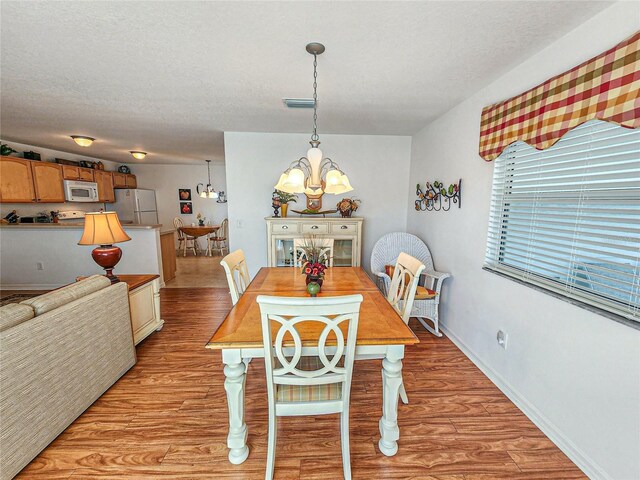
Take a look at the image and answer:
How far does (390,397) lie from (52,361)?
1.90 metres

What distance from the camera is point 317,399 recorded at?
1287mm

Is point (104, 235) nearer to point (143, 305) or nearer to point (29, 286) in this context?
point (143, 305)

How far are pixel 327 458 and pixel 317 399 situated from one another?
0.43 metres

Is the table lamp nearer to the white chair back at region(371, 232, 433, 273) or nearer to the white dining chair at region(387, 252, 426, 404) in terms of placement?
the white dining chair at region(387, 252, 426, 404)

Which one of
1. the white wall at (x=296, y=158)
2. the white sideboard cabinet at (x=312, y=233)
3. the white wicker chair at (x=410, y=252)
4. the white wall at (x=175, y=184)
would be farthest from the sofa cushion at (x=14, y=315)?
the white wall at (x=175, y=184)

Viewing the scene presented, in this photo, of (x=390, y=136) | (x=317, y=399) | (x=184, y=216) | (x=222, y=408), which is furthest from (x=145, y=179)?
(x=317, y=399)

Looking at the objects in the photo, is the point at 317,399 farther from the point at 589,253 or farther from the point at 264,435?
the point at 589,253

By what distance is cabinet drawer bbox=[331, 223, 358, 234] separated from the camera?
3553mm

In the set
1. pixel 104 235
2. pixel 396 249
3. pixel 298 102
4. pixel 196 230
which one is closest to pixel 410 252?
pixel 396 249

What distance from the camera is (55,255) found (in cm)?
397

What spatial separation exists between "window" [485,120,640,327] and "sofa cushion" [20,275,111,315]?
2.99m

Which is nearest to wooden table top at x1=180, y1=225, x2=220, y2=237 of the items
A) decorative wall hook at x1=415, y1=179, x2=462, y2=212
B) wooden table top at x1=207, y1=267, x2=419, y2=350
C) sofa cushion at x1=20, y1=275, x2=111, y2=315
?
sofa cushion at x1=20, y1=275, x2=111, y2=315

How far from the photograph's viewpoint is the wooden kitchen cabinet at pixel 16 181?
3887 millimetres

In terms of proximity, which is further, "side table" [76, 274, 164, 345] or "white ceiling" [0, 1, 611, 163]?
"side table" [76, 274, 164, 345]
